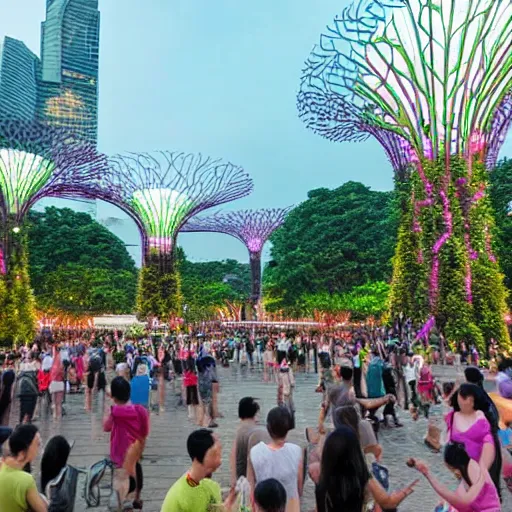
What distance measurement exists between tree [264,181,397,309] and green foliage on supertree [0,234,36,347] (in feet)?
72.6

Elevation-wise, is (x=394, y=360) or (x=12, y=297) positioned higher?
(x=12, y=297)

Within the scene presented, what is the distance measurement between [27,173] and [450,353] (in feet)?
70.7

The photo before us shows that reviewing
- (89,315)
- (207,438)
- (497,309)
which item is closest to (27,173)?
(89,315)

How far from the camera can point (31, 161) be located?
28.5 meters

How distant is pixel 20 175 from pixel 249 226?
2381 cm

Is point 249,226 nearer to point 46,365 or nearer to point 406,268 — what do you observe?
point 406,268

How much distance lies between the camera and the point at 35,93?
12619 cm

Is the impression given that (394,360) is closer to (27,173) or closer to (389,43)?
(389,43)

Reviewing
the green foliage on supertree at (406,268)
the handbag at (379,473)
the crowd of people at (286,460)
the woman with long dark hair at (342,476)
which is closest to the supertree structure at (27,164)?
the green foliage on supertree at (406,268)

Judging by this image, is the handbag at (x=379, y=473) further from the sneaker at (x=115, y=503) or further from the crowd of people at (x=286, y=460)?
the sneaker at (x=115, y=503)

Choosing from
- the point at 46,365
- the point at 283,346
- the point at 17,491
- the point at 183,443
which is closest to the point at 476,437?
the point at 17,491

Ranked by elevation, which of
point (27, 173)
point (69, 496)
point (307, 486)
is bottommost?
point (307, 486)

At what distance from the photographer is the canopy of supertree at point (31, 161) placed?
2809cm

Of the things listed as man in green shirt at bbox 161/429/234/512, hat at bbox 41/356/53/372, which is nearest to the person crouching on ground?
man in green shirt at bbox 161/429/234/512
